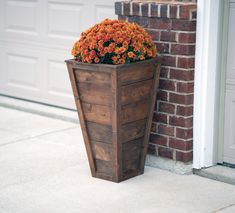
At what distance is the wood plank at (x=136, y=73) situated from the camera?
5.07 meters

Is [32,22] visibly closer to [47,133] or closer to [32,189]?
[47,133]

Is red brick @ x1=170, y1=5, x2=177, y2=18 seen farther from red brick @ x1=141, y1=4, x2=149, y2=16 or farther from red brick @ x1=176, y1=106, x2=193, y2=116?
red brick @ x1=176, y1=106, x2=193, y2=116

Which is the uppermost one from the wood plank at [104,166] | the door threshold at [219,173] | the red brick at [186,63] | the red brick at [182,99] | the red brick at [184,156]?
the red brick at [186,63]

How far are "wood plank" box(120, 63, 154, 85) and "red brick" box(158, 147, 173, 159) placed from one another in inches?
26.6

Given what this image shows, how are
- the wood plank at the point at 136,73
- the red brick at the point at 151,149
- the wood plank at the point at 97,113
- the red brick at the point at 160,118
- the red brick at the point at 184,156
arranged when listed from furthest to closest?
the red brick at the point at 151,149, the red brick at the point at 160,118, the red brick at the point at 184,156, the wood plank at the point at 97,113, the wood plank at the point at 136,73

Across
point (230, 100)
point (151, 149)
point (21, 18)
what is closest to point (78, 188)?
point (151, 149)

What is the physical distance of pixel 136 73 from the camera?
5.19 m

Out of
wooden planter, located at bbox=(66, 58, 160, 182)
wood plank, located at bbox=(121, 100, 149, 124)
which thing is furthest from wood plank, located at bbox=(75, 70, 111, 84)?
wood plank, located at bbox=(121, 100, 149, 124)

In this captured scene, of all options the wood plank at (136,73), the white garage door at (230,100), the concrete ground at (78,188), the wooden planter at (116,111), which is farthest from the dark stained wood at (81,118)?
the white garage door at (230,100)

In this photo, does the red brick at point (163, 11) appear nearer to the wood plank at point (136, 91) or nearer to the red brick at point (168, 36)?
the red brick at point (168, 36)

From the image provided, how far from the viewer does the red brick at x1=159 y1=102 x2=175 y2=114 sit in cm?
555

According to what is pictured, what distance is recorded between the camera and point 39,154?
20.1ft

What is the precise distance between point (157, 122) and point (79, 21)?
201 centimetres

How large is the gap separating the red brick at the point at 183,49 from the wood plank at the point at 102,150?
930mm
